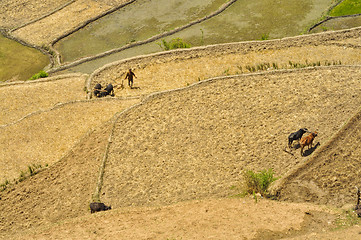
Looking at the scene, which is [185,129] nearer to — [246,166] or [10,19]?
[246,166]

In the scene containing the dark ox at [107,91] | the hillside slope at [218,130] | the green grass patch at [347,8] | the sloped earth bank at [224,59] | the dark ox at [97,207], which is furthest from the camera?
the green grass patch at [347,8]

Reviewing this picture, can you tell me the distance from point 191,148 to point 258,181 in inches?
220

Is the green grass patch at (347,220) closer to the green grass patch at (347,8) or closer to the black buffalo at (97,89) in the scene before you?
the black buffalo at (97,89)

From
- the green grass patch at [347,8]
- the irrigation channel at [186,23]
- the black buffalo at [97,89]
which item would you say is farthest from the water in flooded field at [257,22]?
the black buffalo at [97,89]

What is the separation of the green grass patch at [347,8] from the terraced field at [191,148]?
8.58m

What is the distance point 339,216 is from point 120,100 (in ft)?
60.4

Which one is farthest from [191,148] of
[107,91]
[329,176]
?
[107,91]

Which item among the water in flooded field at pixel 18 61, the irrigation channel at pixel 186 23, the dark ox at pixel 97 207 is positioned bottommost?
the dark ox at pixel 97 207

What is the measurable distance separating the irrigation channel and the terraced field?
5.76m

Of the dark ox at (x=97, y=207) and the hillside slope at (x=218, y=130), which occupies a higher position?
the hillside slope at (x=218, y=130)

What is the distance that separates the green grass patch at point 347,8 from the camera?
4641cm

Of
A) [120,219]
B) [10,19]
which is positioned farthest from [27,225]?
[10,19]

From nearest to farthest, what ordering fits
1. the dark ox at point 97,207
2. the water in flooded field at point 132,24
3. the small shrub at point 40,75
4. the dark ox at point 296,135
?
the dark ox at point 97,207, the dark ox at point 296,135, the small shrub at point 40,75, the water in flooded field at point 132,24

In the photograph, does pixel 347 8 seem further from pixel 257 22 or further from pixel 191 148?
pixel 191 148
